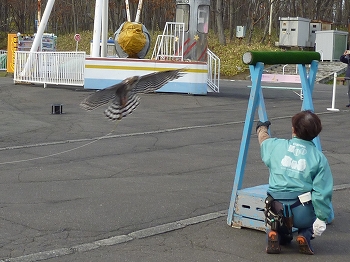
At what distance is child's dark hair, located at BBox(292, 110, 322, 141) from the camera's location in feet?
18.7

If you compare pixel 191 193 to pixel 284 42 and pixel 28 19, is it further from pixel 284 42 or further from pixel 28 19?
pixel 28 19

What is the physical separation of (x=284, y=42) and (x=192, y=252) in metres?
40.6

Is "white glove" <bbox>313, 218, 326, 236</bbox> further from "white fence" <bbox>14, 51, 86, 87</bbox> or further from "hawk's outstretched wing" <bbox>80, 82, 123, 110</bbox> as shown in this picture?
"white fence" <bbox>14, 51, 86, 87</bbox>

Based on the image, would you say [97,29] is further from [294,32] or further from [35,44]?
[294,32]

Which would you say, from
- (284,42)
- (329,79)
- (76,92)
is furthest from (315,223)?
(284,42)

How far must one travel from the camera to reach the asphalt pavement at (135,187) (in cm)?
→ 600

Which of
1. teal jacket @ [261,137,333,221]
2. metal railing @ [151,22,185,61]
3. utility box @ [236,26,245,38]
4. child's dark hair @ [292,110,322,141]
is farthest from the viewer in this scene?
utility box @ [236,26,245,38]

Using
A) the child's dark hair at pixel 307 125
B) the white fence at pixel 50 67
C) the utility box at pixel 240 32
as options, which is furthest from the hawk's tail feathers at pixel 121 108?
the utility box at pixel 240 32

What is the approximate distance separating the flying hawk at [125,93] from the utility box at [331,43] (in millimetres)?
35866

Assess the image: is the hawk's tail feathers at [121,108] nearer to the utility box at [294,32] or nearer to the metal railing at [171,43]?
the metal railing at [171,43]

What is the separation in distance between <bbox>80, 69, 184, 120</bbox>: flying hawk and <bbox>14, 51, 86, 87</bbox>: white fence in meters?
16.2

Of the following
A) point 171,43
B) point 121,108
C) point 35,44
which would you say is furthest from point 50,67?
point 121,108

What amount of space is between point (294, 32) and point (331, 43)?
13.6ft

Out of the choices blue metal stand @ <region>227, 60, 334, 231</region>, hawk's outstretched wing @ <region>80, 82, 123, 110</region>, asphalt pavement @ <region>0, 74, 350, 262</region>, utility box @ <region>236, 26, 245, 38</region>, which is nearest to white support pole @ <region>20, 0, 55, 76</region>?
asphalt pavement @ <region>0, 74, 350, 262</region>
